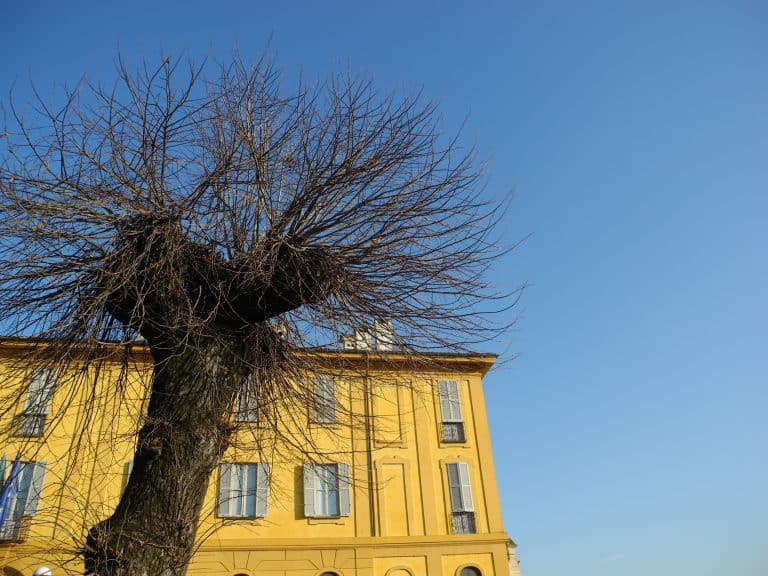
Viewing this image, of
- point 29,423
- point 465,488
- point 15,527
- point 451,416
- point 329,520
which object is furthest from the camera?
point 451,416

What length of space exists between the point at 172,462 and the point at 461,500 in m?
14.7

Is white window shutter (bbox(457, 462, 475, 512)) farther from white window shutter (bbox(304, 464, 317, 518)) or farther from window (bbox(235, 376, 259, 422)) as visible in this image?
window (bbox(235, 376, 259, 422))

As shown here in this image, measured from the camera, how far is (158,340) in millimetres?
4902

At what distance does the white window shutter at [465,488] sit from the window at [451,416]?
2.71 ft

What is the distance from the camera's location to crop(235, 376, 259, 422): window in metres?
5.57

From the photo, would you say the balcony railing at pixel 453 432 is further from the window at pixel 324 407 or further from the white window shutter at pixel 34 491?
the window at pixel 324 407

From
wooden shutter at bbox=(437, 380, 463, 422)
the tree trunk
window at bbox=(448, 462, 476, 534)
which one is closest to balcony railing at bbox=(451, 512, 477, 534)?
window at bbox=(448, 462, 476, 534)

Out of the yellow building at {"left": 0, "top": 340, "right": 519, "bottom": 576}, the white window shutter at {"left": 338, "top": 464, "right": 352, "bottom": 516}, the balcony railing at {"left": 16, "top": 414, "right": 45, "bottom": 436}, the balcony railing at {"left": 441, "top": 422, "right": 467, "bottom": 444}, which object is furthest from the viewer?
the balcony railing at {"left": 441, "top": 422, "right": 467, "bottom": 444}

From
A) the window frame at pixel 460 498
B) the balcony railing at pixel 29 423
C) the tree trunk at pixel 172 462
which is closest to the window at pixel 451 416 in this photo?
the window frame at pixel 460 498

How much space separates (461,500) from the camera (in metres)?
17.6

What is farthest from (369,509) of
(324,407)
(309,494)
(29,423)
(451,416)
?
(29,423)

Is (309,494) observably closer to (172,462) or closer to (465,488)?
(465,488)

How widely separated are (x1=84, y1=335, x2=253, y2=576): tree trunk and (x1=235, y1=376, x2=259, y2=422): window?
1.78 ft

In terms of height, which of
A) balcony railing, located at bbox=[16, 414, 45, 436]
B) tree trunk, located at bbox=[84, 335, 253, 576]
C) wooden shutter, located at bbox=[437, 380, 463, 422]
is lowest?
tree trunk, located at bbox=[84, 335, 253, 576]
